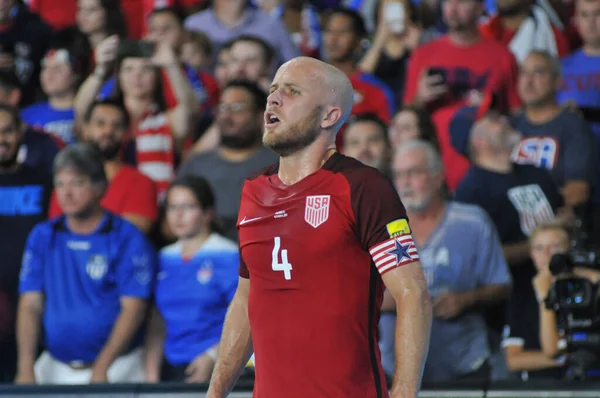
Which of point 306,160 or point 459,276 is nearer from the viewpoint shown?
point 306,160

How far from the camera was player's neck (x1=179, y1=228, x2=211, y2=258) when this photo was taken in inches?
272

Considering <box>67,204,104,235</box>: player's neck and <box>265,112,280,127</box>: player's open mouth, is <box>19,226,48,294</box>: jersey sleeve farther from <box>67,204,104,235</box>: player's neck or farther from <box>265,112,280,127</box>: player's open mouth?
<box>265,112,280,127</box>: player's open mouth

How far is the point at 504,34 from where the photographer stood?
9516 mm

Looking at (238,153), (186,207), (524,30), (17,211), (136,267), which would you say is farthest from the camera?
(524,30)

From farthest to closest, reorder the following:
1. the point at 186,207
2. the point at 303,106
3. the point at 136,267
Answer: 1. the point at 186,207
2. the point at 136,267
3. the point at 303,106

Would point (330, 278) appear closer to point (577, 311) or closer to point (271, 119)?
point (271, 119)

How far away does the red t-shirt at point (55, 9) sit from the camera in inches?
408

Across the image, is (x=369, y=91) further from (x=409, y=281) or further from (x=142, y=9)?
(x=409, y=281)

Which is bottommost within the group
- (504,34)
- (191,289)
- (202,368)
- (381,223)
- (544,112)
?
(202,368)

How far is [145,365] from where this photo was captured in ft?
Answer: 22.4

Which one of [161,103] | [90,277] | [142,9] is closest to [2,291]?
[90,277]

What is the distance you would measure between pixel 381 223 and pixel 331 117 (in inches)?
16.7

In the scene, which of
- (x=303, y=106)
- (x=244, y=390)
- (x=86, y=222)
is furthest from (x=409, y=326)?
(x=86, y=222)

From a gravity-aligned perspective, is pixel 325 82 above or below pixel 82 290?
above
